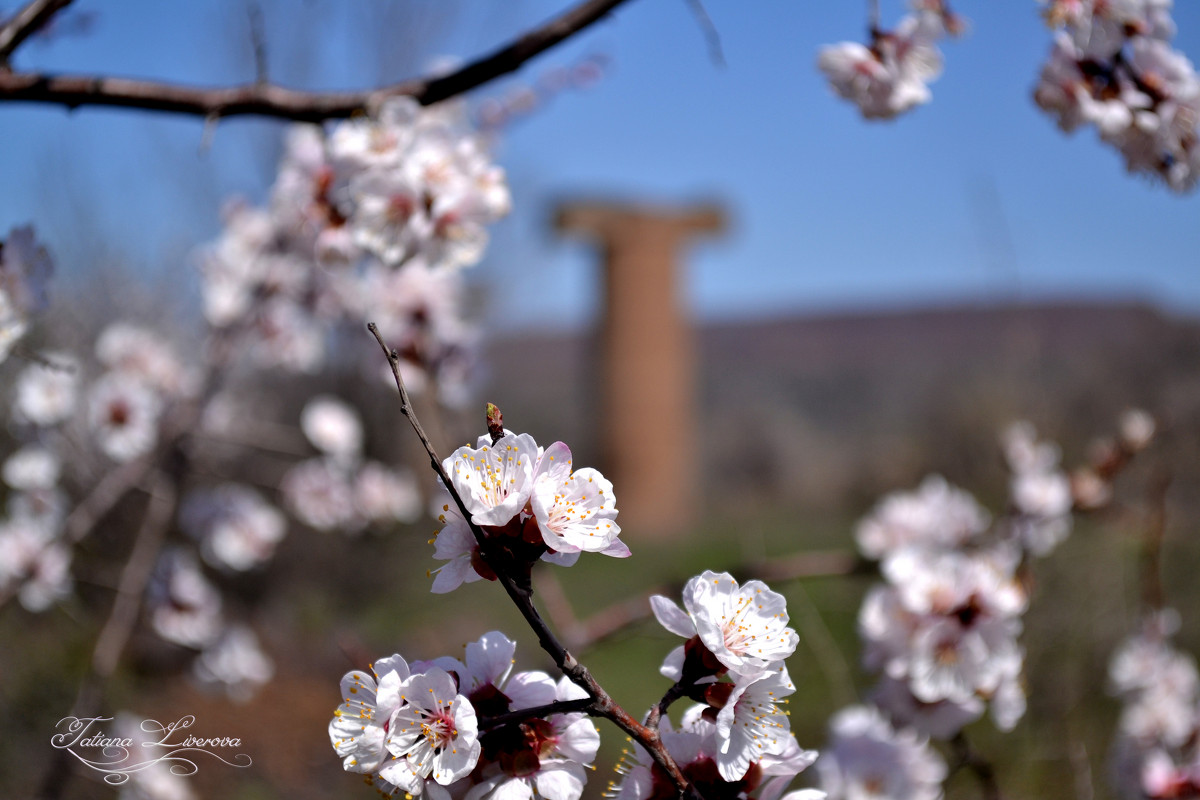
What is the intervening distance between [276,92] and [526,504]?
77cm

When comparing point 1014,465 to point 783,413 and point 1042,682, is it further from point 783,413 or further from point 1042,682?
point 783,413

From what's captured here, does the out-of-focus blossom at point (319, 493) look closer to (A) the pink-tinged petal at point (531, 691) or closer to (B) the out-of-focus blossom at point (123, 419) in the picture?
(B) the out-of-focus blossom at point (123, 419)

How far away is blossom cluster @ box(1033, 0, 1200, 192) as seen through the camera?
1097 millimetres

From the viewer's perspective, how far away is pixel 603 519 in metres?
0.62

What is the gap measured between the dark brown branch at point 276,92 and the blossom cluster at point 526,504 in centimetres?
63

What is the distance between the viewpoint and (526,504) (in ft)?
2.09

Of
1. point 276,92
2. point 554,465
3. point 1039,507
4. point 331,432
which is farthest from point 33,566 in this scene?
point 1039,507

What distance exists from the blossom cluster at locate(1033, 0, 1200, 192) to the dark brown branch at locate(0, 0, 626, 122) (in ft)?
1.88

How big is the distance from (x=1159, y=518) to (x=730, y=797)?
1672 millimetres

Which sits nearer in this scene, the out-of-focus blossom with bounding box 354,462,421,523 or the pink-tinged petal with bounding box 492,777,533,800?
the pink-tinged petal with bounding box 492,777,533,800

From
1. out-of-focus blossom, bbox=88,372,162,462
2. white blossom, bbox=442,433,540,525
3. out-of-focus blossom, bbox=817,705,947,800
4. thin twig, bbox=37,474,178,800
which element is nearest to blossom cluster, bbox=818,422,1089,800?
out-of-focus blossom, bbox=817,705,947,800

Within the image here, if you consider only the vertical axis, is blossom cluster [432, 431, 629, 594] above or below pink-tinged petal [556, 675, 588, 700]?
above

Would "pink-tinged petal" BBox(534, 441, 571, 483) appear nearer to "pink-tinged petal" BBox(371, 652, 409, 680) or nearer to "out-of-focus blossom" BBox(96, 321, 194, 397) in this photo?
"pink-tinged petal" BBox(371, 652, 409, 680)

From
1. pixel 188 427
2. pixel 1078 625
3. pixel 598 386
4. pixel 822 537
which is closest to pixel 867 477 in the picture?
pixel 822 537
